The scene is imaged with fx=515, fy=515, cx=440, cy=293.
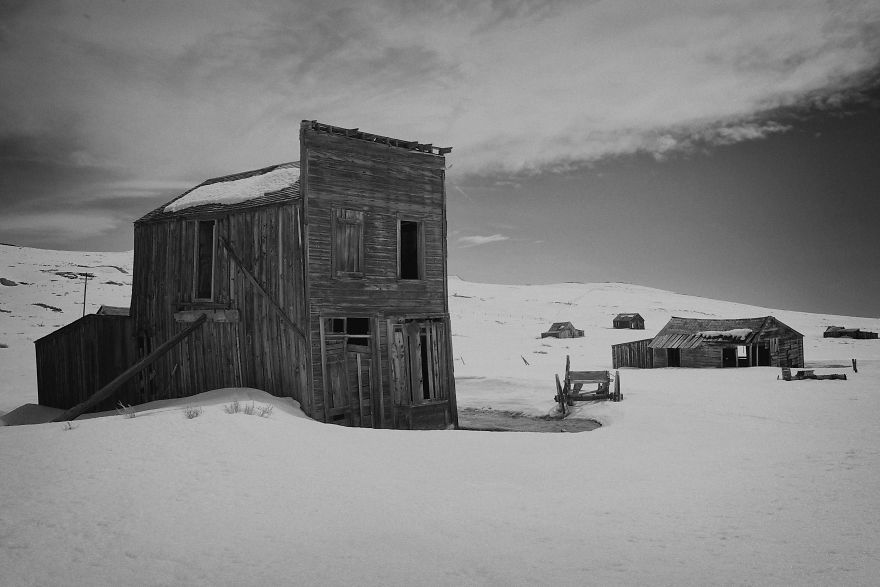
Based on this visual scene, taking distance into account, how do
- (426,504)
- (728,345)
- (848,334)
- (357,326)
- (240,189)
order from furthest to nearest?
(848,334) < (728,345) < (357,326) < (240,189) < (426,504)

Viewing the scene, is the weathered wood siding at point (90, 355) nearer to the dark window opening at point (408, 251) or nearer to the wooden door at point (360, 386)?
the wooden door at point (360, 386)

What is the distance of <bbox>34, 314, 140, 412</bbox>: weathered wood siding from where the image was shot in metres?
16.9

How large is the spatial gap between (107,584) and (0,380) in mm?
Result: 26027

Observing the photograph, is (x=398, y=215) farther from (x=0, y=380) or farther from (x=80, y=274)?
(x=80, y=274)

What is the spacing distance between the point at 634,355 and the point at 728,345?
632 centimetres

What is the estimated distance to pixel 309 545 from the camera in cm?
525

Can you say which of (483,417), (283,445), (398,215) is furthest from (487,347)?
(283,445)

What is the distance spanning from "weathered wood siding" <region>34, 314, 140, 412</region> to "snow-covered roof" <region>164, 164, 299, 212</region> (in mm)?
4423

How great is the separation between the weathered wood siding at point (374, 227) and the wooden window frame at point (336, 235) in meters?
0.06

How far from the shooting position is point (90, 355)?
55.8 ft

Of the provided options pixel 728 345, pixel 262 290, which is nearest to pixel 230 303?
pixel 262 290

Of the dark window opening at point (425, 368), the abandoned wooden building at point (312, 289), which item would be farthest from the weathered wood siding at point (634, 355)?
the dark window opening at point (425, 368)

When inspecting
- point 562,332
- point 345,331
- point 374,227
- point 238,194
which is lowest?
point 562,332

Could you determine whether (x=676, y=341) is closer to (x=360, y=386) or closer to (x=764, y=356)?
(x=764, y=356)
